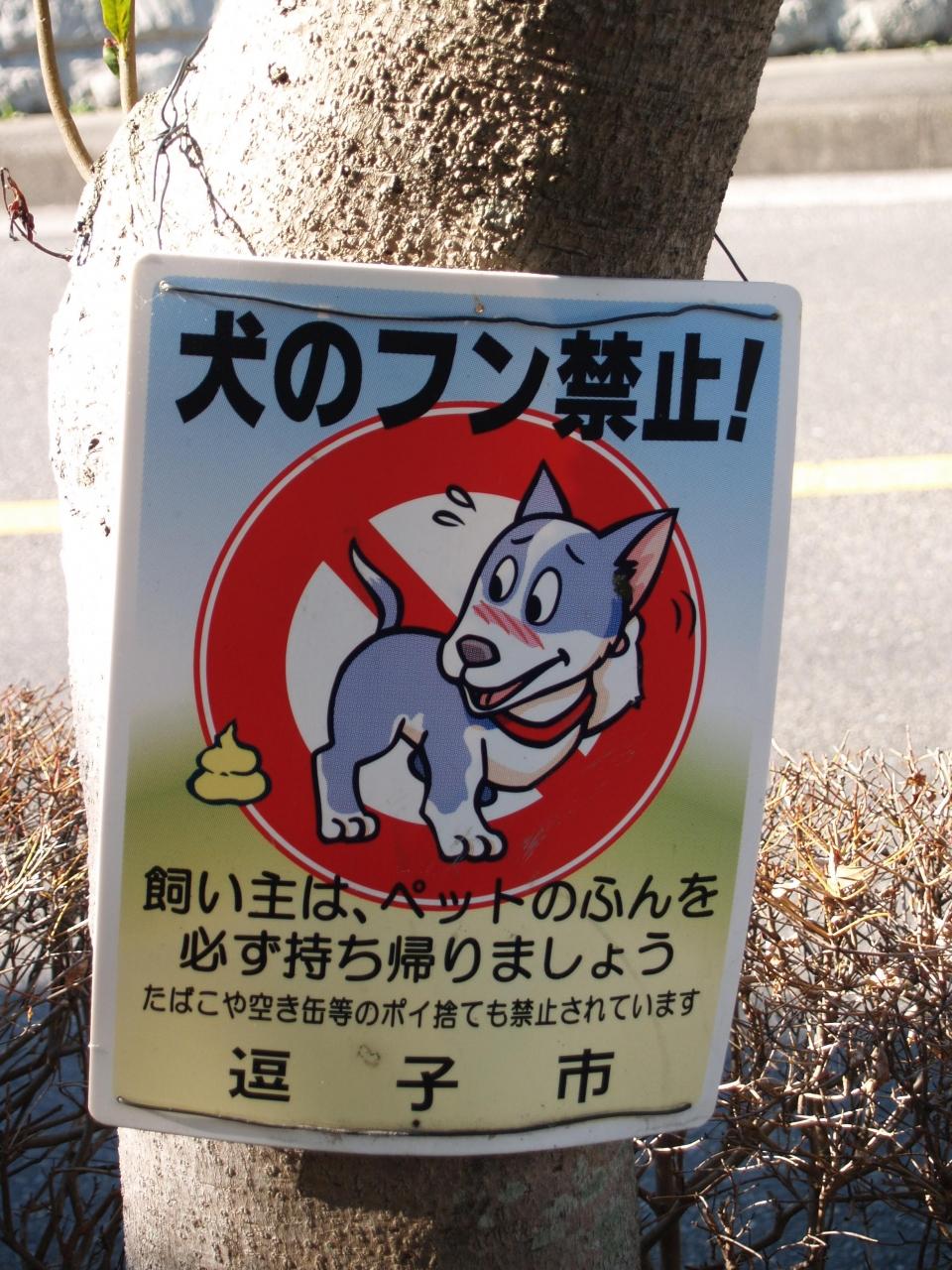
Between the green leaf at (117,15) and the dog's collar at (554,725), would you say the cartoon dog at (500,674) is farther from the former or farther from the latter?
the green leaf at (117,15)

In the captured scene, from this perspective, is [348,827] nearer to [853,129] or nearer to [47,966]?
[47,966]

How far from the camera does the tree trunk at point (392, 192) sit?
1.20 metres

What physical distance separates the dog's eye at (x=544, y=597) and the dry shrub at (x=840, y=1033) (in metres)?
0.69

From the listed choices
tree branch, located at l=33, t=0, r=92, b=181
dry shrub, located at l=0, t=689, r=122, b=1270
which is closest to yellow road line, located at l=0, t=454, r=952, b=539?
dry shrub, located at l=0, t=689, r=122, b=1270

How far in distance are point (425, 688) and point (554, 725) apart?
129 mm

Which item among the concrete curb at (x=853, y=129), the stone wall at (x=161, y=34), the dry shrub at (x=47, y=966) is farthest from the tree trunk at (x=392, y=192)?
the concrete curb at (x=853, y=129)

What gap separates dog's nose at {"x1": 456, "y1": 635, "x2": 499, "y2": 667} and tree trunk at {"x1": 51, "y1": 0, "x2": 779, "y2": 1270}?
34cm

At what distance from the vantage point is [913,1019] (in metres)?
1.79

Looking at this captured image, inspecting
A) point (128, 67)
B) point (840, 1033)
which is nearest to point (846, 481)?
point (840, 1033)

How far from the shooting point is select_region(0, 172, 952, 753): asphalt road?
4062mm

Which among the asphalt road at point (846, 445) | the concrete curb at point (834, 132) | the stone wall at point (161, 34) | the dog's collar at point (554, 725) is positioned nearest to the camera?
the dog's collar at point (554, 725)

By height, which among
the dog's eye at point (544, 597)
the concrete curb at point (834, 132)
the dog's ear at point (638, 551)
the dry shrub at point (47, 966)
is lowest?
the dry shrub at point (47, 966)

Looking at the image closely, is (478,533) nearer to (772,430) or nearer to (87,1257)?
(772,430)

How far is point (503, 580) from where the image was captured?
1.28m
